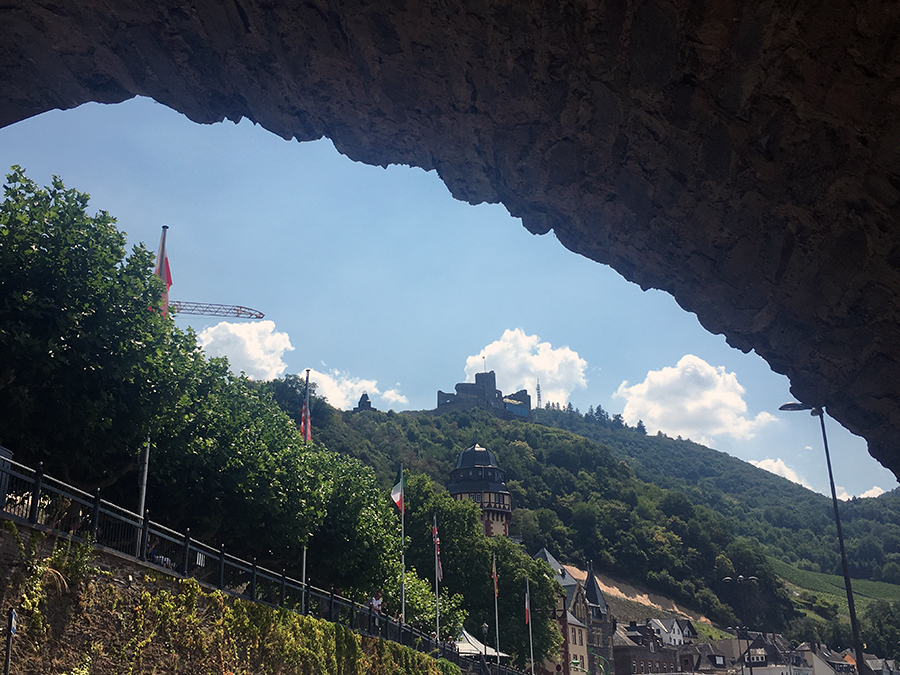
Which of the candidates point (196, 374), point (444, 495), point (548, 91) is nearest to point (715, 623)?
point (444, 495)

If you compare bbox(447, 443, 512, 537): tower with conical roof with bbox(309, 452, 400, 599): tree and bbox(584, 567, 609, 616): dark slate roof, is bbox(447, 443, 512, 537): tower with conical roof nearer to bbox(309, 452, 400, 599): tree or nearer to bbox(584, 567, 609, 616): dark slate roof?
bbox(584, 567, 609, 616): dark slate roof

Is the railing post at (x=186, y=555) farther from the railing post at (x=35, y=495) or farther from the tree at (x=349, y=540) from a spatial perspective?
the tree at (x=349, y=540)

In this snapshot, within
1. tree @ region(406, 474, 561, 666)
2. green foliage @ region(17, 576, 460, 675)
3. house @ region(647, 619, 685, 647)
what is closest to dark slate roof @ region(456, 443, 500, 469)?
house @ region(647, 619, 685, 647)

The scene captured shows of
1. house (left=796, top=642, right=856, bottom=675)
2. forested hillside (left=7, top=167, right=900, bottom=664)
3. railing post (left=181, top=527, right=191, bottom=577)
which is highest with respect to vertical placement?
forested hillside (left=7, top=167, right=900, bottom=664)

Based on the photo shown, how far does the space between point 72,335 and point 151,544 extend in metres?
4.87

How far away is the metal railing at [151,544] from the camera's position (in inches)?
466

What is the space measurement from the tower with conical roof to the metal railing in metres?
78.6

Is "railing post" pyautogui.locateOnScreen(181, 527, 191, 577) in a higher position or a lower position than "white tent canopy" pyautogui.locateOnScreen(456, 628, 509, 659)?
higher

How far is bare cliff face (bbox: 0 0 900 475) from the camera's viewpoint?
8.22 metres

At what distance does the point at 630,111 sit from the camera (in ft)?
32.1

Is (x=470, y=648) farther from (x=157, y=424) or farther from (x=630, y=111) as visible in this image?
(x=630, y=111)

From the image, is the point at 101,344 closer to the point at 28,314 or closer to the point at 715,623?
the point at 28,314

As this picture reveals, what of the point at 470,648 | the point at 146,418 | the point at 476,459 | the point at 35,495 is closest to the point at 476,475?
the point at 476,459

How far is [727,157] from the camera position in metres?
9.52
